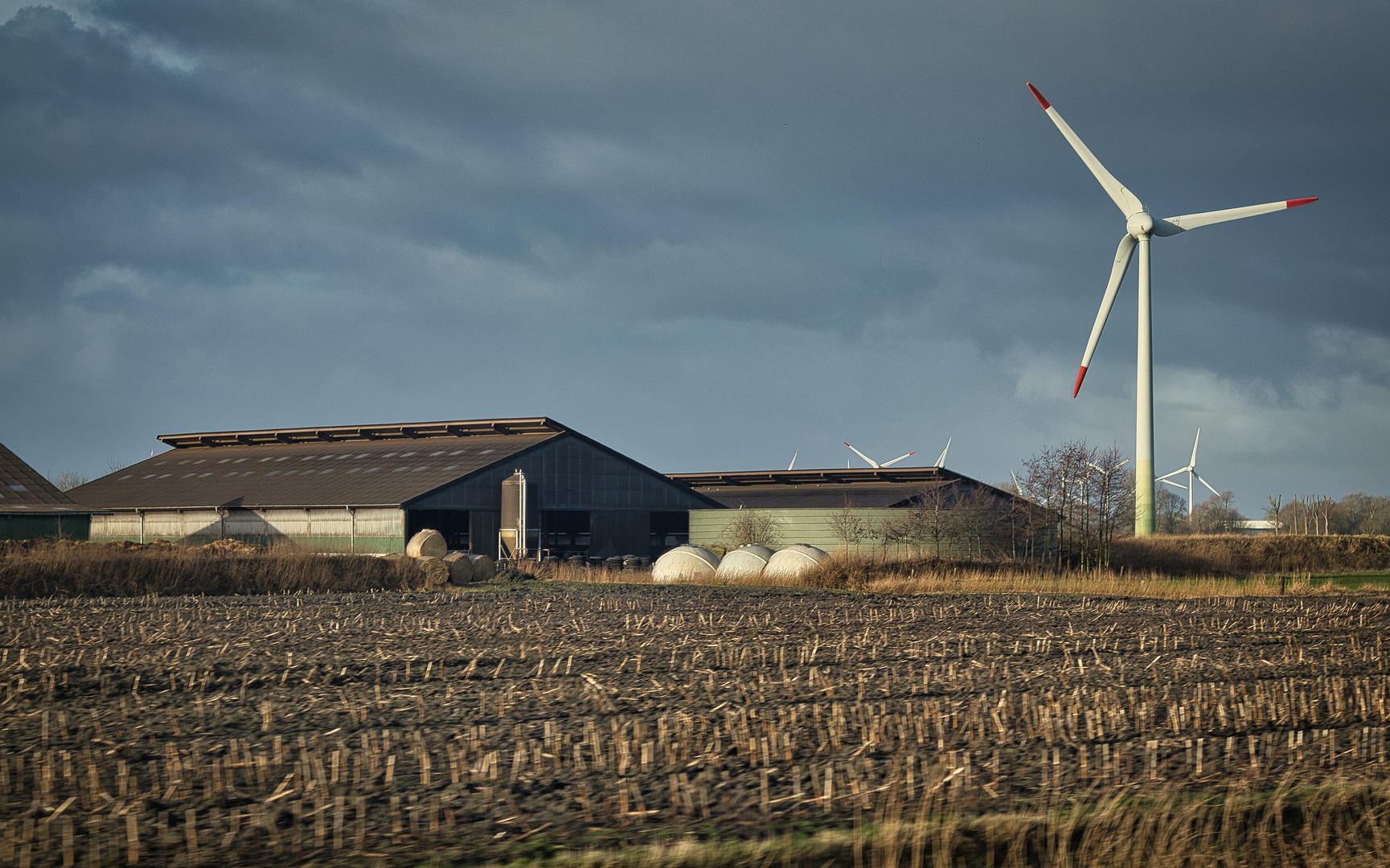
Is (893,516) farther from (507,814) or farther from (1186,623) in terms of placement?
(507,814)

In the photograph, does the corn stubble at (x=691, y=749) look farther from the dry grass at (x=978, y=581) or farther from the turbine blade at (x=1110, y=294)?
the turbine blade at (x=1110, y=294)

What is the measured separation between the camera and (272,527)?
49.2 metres

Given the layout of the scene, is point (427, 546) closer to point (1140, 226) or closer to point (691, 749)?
point (691, 749)

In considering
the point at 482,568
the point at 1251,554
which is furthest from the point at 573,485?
the point at 1251,554

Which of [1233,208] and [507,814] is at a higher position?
[1233,208]

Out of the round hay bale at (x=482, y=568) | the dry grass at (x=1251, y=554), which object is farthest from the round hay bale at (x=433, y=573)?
the dry grass at (x=1251, y=554)

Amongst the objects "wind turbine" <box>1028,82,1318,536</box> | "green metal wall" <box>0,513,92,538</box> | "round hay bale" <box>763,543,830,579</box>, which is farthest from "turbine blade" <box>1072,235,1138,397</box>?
"green metal wall" <box>0,513,92,538</box>

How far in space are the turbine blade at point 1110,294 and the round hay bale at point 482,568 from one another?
982 inches

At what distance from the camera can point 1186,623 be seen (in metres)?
23.0

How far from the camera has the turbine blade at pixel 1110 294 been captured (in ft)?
162

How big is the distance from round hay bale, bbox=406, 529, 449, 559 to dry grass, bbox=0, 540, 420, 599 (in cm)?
421

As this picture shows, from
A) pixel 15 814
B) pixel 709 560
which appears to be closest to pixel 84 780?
pixel 15 814

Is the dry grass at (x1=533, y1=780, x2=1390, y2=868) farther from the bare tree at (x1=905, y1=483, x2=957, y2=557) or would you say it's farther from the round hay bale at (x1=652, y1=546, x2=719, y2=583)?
the bare tree at (x1=905, y1=483, x2=957, y2=557)

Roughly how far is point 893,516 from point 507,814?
4068 centimetres
